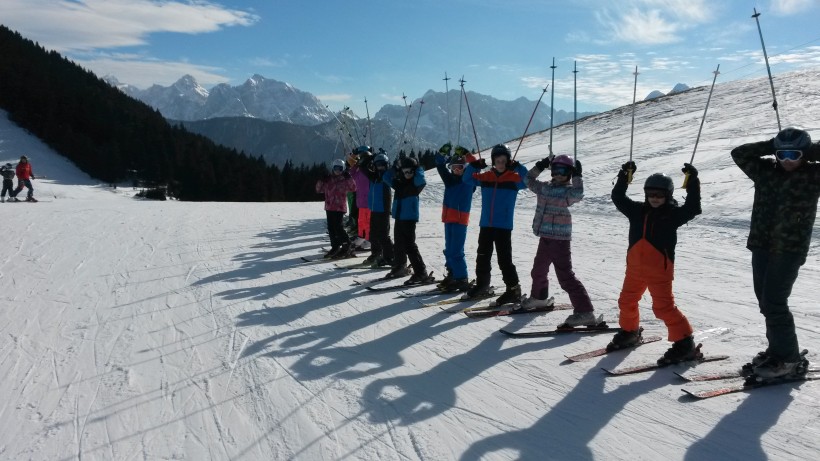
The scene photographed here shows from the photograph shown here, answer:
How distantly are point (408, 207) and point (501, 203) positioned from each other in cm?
167

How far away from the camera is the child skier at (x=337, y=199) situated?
10023mm

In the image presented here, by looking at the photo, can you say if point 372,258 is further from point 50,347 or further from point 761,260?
point 761,260

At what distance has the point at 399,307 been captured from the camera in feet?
22.5

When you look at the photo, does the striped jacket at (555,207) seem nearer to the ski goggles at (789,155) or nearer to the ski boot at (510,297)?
the ski boot at (510,297)

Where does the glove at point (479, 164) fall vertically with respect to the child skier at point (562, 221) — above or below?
above

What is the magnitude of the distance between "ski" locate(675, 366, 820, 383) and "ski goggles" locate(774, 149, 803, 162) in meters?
1.67

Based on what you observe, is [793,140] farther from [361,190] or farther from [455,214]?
[361,190]

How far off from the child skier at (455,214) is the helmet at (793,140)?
12.1 ft

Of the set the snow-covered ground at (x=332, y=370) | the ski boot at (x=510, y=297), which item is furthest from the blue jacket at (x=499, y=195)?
the snow-covered ground at (x=332, y=370)

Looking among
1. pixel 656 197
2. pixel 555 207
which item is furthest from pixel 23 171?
pixel 656 197

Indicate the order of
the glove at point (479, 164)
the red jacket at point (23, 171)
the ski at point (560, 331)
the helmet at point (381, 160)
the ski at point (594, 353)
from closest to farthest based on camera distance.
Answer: the ski at point (594, 353) → the ski at point (560, 331) → the glove at point (479, 164) → the helmet at point (381, 160) → the red jacket at point (23, 171)

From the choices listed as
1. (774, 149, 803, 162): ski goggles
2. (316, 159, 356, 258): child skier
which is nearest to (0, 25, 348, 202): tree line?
(316, 159, 356, 258): child skier

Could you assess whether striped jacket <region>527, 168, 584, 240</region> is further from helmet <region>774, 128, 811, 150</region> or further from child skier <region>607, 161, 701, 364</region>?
helmet <region>774, 128, 811, 150</region>

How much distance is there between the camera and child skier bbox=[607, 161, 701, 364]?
4.50 meters
